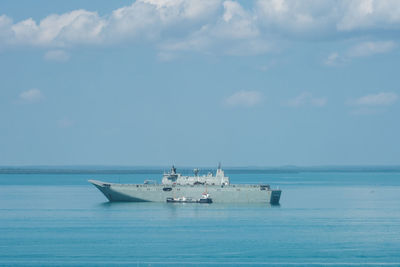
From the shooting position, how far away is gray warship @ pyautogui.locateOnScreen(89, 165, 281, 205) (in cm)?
10006

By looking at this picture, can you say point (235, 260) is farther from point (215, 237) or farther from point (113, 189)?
point (113, 189)

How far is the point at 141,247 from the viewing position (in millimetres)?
61750

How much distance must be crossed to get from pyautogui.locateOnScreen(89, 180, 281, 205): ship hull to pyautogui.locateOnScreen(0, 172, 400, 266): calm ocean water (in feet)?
4.96

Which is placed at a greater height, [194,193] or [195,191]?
[195,191]

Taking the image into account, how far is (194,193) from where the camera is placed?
101438mm

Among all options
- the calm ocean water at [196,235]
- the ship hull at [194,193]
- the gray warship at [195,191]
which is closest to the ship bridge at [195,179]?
the gray warship at [195,191]

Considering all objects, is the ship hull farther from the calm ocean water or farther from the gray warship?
the calm ocean water

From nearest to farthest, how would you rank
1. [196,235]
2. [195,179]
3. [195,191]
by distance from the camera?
1. [196,235]
2. [195,191]
3. [195,179]

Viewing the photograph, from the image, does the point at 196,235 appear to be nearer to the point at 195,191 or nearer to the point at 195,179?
the point at 195,191

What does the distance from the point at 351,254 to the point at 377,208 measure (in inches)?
1817

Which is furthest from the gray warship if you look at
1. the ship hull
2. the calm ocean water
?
the calm ocean water

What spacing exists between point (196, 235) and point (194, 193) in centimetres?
3240

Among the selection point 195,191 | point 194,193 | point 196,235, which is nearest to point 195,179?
point 195,191

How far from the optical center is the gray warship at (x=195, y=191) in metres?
100
